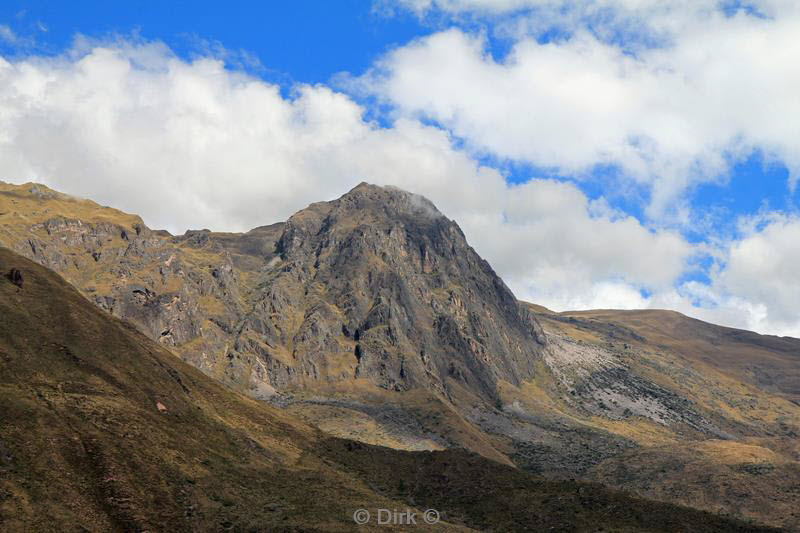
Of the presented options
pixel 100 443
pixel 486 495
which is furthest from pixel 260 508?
pixel 486 495

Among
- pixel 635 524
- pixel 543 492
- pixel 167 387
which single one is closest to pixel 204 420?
pixel 167 387

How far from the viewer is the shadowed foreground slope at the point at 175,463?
84.2 m

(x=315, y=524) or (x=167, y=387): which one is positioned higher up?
(x=167, y=387)

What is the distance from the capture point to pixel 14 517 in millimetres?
72562

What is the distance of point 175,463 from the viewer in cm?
10188

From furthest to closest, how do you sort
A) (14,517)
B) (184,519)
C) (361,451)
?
(361,451)
(184,519)
(14,517)

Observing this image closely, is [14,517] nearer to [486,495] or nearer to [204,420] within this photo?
[204,420]

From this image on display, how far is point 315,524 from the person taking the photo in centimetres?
9600

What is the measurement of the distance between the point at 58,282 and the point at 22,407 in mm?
63141

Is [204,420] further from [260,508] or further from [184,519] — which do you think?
[184,519]

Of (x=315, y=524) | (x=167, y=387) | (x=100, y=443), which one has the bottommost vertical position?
(x=315, y=524)

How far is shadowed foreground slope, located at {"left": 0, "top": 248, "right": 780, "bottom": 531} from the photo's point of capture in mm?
84188

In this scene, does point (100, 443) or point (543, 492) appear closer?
point (100, 443)

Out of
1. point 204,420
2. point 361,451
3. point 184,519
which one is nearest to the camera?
point 184,519
